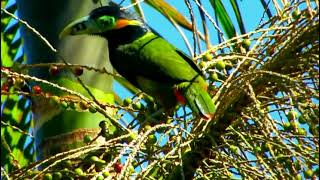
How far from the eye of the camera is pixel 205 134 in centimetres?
203

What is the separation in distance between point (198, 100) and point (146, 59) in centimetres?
50

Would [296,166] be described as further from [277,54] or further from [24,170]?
[24,170]

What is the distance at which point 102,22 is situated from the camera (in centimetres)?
284

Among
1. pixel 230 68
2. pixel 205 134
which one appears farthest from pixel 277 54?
pixel 230 68

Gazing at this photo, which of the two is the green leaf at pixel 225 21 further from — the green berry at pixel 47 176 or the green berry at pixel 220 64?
the green berry at pixel 47 176

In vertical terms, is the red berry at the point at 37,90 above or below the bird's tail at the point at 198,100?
above

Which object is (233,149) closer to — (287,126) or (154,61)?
(287,126)

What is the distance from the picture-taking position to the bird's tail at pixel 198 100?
88.6 inches

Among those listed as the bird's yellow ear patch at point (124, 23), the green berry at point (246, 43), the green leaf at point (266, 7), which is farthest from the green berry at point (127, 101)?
the bird's yellow ear patch at point (124, 23)

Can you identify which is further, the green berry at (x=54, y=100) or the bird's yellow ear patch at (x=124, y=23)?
the bird's yellow ear patch at (x=124, y=23)

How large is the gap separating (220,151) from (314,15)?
45 centimetres

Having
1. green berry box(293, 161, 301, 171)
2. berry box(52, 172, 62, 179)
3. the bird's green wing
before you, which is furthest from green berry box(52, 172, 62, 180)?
the bird's green wing

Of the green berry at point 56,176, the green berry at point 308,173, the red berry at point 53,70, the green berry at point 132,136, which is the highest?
the red berry at point 53,70

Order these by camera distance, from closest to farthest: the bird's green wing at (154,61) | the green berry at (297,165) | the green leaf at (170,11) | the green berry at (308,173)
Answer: the green berry at (308,173) → the green berry at (297,165) → the bird's green wing at (154,61) → the green leaf at (170,11)
